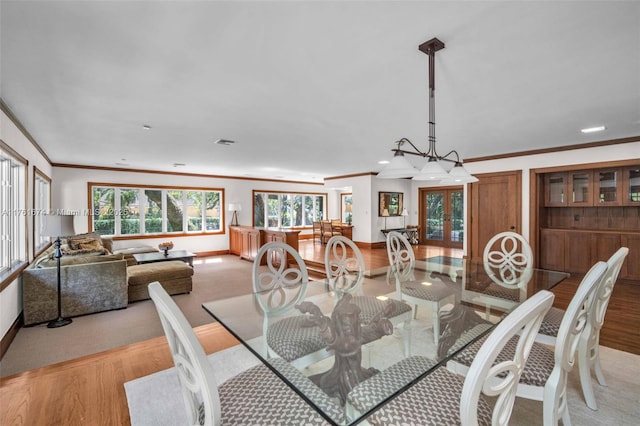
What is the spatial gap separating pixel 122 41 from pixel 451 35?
2005 mm

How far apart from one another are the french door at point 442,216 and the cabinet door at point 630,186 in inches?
157

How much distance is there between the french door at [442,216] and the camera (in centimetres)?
909

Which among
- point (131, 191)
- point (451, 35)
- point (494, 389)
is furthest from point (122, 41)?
point (131, 191)

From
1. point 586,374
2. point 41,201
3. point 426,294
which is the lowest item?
point 586,374

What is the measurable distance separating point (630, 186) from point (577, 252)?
4.26 ft

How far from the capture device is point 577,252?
17.1 ft

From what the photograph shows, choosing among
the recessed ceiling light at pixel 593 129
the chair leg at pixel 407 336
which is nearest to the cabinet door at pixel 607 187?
the recessed ceiling light at pixel 593 129

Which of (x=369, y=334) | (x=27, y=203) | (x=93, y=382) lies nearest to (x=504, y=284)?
(x=369, y=334)

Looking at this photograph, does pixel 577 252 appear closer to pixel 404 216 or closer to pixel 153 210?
pixel 404 216

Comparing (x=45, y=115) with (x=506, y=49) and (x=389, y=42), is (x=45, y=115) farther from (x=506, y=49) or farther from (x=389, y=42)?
(x=506, y=49)

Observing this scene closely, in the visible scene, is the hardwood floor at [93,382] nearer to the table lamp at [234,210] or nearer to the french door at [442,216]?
the table lamp at [234,210]

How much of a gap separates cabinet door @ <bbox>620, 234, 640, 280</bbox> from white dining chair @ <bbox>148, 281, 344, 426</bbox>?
592 centimetres

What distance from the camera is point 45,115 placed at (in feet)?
10.8

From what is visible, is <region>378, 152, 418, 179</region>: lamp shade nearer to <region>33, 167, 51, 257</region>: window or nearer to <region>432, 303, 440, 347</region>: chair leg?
<region>432, 303, 440, 347</region>: chair leg
